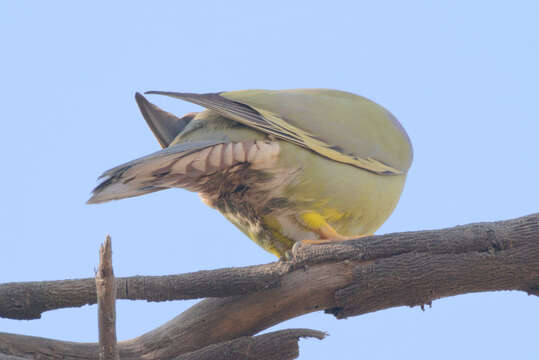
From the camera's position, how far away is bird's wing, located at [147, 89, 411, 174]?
12.3 feet

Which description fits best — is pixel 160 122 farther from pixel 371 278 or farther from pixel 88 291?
pixel 371 278

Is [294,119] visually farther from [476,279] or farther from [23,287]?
[23,287]

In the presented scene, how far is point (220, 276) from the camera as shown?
3035mm

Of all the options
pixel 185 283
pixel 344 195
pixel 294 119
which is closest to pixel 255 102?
pixel 294 119

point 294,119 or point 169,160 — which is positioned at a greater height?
point 294,119

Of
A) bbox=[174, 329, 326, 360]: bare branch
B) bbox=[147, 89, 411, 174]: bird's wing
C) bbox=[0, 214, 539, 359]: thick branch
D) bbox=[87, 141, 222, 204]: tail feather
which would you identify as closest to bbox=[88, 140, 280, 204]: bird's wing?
bbox=[87, 141, 222, 204]: tail feather

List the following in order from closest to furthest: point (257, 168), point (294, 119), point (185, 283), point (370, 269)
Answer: point (185, 283)
point (370, 269)
point (257, 168)
point (294, 119)

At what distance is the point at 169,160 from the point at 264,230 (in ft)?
3.39

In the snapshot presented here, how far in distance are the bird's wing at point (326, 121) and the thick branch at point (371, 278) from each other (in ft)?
2.84

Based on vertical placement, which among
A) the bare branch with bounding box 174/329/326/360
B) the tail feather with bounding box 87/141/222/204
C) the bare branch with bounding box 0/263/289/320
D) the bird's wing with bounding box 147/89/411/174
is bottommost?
the bare branch with bounding box 174/329/326/360

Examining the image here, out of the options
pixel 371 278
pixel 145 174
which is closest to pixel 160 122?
pixel 145 174

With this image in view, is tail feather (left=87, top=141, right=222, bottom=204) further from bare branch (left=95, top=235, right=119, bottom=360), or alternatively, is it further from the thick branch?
bare branch (left=95, top=235, right=119, bottom=360)

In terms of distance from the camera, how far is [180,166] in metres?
3.41

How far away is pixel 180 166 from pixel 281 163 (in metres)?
0.61
